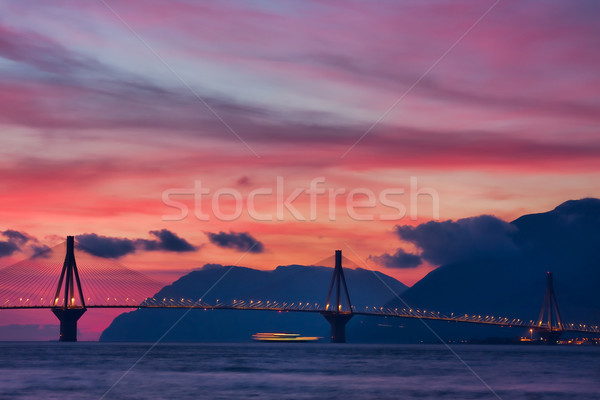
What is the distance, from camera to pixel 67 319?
140 meters

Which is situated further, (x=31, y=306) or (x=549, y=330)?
(x=549, y=330)

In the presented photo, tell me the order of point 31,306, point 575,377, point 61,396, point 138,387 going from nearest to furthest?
point 61,396 < point 138,387 < point 575,377 < point 31,306

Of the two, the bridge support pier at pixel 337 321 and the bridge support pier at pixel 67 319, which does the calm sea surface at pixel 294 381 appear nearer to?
the bridge support pier at pixel 67 319

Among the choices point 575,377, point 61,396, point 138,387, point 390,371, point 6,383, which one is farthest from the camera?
point 390,371

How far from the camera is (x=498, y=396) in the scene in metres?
64.8

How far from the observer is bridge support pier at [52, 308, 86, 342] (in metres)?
139

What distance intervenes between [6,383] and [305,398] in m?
26.0

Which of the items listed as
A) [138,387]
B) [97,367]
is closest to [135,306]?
[97,367]

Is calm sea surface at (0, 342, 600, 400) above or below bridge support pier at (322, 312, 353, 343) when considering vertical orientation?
below

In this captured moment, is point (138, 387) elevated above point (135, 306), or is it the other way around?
point (135, 306)

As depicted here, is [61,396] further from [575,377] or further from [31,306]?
[31,306]

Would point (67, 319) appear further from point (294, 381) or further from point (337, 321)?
point (294, 381)

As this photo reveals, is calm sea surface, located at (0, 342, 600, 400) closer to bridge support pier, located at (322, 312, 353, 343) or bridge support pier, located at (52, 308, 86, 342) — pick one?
bridge support pier, located at (52, 308, 86, 342)

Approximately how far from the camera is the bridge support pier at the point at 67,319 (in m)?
139
